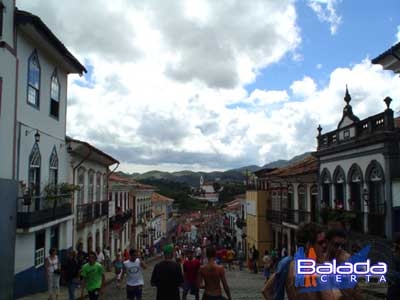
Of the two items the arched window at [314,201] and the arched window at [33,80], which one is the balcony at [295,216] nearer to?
the arched window at [314,201]

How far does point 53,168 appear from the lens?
699 inches

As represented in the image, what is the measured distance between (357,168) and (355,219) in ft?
7.18

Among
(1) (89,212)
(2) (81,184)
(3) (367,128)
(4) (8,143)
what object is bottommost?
(1) (89,212)

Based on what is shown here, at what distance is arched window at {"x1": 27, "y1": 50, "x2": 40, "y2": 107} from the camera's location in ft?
48.8

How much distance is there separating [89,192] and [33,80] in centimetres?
988

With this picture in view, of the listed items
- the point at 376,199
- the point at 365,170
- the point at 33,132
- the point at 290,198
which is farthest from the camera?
the point at 290,198

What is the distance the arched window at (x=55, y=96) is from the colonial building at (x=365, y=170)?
39.0 ft

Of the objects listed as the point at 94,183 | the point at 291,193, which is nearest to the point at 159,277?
the point at 94,183

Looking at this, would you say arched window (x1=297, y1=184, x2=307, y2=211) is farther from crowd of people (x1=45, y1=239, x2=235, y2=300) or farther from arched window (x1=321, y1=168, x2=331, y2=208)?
crowd of people (x1=45, y1=239, x2=235, y2=300)

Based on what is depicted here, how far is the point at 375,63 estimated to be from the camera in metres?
17.2

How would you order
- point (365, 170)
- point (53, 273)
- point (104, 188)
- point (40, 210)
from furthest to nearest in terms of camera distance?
1. point (104, 188)
2. point (365, 170)
3. point (40, 210)
4. point (53, 273)

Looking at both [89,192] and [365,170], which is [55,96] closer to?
[89,192]

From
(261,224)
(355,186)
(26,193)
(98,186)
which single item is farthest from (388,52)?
(261,224)

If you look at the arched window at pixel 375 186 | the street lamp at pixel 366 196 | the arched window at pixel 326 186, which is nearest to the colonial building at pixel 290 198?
the arched window at pixel 326 186
